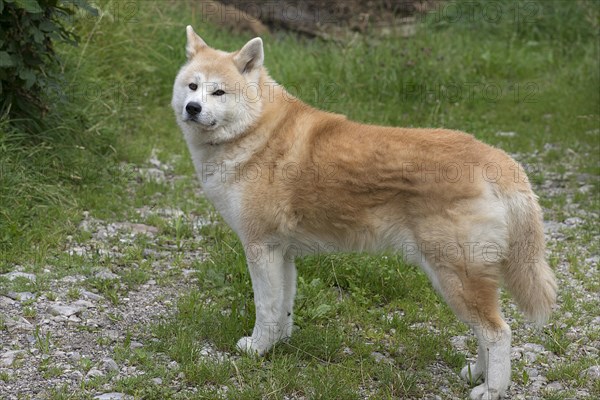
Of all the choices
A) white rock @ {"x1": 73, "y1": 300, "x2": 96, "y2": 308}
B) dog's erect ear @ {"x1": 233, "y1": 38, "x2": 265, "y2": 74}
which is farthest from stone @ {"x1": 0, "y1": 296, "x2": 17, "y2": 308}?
dog's erect ear @ {"x1": 233, "y1": 38, "x2": 265, "y2": 74}

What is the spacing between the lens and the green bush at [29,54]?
6.35m

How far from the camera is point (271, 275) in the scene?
4664mm

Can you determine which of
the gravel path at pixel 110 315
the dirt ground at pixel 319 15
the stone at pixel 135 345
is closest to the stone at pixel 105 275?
the gravel path at pixel 110 315

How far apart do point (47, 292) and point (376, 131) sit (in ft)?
7.93

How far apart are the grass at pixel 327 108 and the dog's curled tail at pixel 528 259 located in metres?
0.56

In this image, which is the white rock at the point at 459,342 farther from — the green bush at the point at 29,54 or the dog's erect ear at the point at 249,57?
the green bush at the point at 29,54

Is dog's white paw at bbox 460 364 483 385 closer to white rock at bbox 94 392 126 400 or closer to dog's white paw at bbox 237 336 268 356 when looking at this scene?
dog's white paw at bbox 237 336 268 356

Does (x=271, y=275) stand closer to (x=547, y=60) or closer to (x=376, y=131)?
(x=376, y=131)

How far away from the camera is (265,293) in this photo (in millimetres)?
4699

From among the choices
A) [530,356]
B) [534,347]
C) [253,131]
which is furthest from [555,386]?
[253,131]

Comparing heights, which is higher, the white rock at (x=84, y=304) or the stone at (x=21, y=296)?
the stone at (x=21, y=296)

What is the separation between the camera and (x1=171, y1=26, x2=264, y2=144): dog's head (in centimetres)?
470

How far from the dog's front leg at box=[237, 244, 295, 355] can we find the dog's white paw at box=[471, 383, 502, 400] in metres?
1.21

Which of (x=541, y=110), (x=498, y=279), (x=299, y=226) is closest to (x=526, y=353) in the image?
(x=498, y=279)
